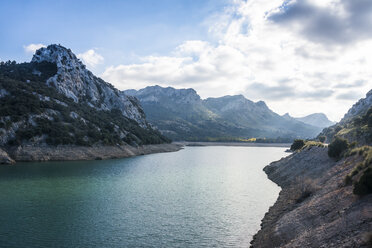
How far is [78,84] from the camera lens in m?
143

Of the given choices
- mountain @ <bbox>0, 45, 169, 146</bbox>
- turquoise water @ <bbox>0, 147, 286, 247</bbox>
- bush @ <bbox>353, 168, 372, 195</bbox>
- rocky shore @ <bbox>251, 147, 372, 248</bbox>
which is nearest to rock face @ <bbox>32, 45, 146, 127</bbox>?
mountain @ <bbox>0, 45, 169, 146</bbox>

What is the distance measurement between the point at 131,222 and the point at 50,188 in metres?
21.8

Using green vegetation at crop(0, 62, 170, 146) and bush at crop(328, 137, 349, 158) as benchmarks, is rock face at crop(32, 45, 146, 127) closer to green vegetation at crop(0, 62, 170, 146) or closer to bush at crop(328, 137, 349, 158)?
green vegetation at crop(0, 62, 170, 146)

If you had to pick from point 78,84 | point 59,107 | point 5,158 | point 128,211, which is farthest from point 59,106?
point 128,211

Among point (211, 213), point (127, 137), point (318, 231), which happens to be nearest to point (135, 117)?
point (127, 137)

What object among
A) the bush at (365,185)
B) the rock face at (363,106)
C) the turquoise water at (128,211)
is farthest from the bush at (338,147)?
the rock face at (363,106)

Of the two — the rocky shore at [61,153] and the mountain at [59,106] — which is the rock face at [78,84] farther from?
the rocky shore at [61,153]

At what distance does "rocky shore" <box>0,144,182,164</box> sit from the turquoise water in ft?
77.8

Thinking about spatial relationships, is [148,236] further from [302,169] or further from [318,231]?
[302,169]

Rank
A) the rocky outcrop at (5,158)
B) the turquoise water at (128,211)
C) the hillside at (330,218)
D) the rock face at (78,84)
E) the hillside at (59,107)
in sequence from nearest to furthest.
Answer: the hillside at (330,218) < the turquoise water at (128,211) < the rocky outcrop at (5,158) < the hillside at (59,107) < the rock face at (78,84)

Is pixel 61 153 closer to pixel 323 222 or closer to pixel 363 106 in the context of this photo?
pixel 323 222

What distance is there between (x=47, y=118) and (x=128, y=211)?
73241 mm

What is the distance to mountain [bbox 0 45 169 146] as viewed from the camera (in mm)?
81312

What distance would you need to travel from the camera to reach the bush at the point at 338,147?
42.0m
